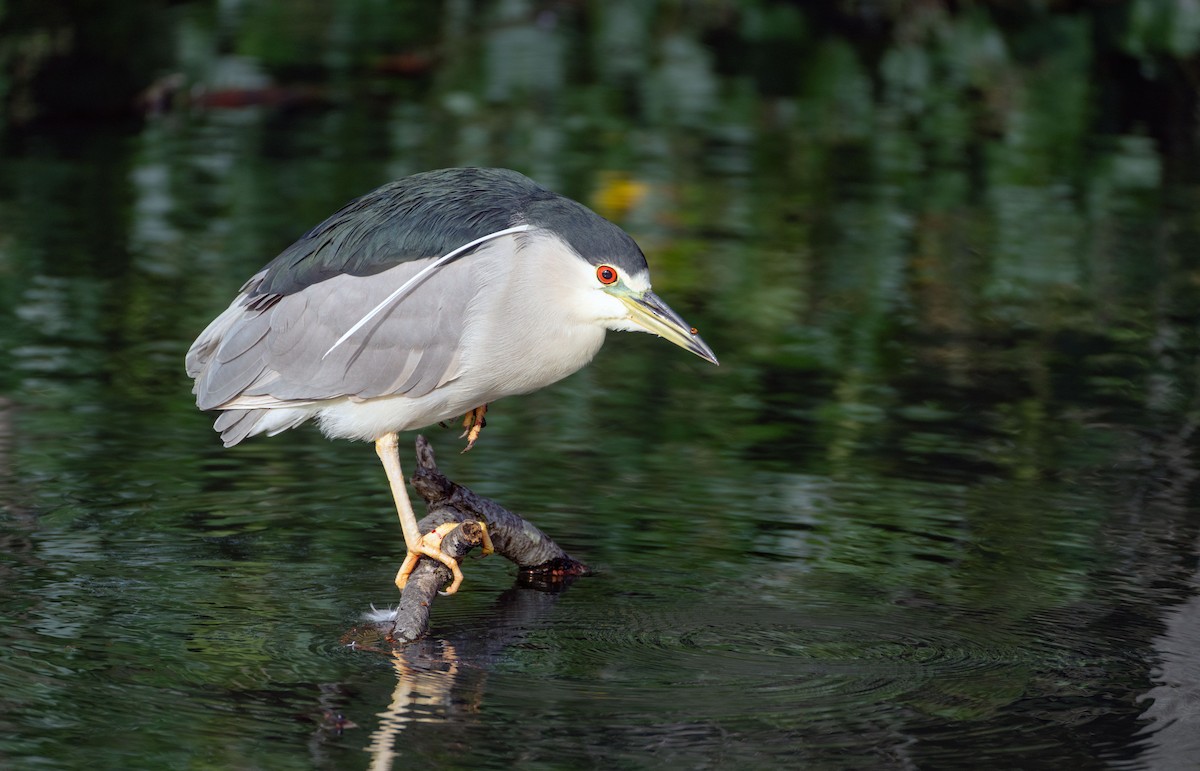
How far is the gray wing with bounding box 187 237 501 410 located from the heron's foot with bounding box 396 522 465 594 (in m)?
0.44

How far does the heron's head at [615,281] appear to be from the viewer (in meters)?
5.25

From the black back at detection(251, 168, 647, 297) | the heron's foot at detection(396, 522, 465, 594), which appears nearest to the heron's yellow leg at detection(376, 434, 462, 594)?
the heron's foot at detection(396, 522, 465, 594)

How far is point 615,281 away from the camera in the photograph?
5281 mm

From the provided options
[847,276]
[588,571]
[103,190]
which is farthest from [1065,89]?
[588,571]

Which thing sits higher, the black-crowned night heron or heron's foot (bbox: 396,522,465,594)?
the black-crowned night heron

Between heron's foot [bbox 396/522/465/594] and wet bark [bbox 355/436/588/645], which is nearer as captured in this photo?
wet bark [bbox 355/436/588/645]

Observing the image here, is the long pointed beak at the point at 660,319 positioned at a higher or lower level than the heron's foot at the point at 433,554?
higher

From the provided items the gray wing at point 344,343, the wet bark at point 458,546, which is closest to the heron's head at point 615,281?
the gray wing at point 344,343

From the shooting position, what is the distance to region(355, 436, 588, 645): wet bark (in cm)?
512

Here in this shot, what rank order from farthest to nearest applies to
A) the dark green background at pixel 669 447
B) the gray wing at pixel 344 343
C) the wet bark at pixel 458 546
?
the gray wing at pixel 344 343, the wet bark at pixel 458 546, the dark green background at pixel 669 447

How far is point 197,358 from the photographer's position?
609 cm

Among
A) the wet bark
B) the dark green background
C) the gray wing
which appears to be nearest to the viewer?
the dark green background

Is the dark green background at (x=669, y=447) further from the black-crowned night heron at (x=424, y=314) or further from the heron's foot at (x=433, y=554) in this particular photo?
the black-crowned night heron at (x=424, y=314)

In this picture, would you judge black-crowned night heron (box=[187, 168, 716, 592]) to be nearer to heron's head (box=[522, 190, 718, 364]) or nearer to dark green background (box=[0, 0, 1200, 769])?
heron's head (box=[522, 190, 718, 364])
